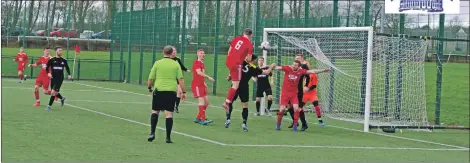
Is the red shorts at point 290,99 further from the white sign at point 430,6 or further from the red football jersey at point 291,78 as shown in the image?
the white sign at point 430,6

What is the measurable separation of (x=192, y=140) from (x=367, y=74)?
5752 millimetres

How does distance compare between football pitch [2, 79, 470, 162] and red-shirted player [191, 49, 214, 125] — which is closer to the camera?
football pitch [2, 79, 470, 162]

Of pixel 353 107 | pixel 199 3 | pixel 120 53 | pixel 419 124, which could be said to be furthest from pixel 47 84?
pixel 120 53

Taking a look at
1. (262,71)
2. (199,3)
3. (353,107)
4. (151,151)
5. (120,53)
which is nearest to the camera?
(151,151)

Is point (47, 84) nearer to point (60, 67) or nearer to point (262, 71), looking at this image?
point (60, 67)

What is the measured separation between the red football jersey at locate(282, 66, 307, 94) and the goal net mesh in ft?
8.26

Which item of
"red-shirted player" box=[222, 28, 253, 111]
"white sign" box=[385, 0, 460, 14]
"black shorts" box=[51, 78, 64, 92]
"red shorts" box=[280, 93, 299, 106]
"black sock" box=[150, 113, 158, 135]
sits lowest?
"black sock" box=[150, 113, 158, 135]

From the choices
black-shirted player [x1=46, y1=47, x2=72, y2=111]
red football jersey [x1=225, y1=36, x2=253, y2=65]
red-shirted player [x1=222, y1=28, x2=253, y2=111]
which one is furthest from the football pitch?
red football jersey [x1=225, y1=36, x2=253, y2=65]

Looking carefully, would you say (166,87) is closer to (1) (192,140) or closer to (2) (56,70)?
(1) (192,140)

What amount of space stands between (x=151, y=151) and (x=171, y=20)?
23.7 m

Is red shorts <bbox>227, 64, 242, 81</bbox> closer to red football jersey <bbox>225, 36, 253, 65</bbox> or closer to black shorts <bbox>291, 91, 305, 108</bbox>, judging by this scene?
red football jersey <bbox>225, 36, 253, 65</bbox>

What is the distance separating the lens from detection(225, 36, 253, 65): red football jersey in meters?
18.0

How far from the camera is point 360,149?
Result: 50.8 feet

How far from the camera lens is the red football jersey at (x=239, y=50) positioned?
709 inches
